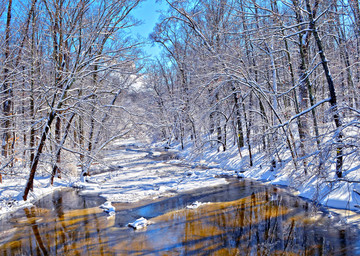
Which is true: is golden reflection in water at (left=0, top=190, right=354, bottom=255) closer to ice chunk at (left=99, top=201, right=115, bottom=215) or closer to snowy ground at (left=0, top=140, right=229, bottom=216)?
ice chunk at (left=99, top=201, right=115, bottom=215)

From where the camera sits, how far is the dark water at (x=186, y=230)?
6508 millimetres

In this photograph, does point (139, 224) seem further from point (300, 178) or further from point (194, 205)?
point (300, 178)

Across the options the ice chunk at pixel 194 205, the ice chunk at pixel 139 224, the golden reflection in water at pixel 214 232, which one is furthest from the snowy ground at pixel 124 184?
the golden reflection in water at pixel 214 232

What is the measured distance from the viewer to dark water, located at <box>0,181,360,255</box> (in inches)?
256

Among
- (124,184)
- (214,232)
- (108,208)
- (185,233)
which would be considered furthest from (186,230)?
(124,184)

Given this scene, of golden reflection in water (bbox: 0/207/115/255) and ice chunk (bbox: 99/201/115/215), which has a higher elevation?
ice chunk (bbox: 99/201/115/215)

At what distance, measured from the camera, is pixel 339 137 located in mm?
5469

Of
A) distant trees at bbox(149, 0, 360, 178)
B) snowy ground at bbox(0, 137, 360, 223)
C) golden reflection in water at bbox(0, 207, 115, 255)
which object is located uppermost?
distant trees at bbox(149, 0, 360, 178)

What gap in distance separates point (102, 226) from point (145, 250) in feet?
8.30

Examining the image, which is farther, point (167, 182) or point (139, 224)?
point (167, 182)

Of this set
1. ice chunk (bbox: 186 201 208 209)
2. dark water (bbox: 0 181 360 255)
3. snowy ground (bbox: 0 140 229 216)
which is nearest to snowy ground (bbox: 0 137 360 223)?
snowy ground (bbox: 0 140 229 216)

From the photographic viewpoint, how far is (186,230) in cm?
777

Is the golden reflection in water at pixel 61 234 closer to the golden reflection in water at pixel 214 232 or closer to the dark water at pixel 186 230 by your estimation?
the dark water at pixel 186 230

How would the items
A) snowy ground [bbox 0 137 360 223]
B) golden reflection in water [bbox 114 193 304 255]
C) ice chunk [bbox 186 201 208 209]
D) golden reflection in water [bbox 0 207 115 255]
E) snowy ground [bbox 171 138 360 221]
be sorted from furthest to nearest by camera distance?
ice chunk [bbox 186 201 208 209] → snowy ground [bbox 0 137 360 223] → golden reflection in water [bbox 0 207 115 255] → golden reflection in water [bbox 114 193 304 255] → snowy ground [bbox 171 138 360 221]
